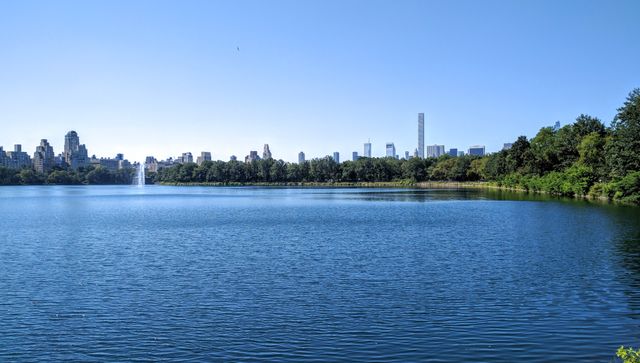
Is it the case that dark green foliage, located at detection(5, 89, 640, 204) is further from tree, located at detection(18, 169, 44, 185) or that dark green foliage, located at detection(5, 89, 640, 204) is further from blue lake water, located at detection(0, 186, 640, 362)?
blue lake water, located at detection(0, 186, 640, 362)

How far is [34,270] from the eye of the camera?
66.2ft

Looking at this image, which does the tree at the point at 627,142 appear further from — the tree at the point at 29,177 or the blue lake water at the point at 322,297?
the tree at the point at 29,177

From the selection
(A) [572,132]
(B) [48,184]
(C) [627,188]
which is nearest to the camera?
(C) [627,188]

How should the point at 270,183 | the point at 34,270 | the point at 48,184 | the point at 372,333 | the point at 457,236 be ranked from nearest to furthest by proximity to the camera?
the point at 372,333 < the point at 34,270 < the point at 457,236 < the point at 270,183 < the point at 48,184

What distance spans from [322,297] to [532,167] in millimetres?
85963

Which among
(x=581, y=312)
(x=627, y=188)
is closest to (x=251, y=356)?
(x=581, y=312)

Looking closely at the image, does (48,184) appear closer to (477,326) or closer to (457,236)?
(457,236)

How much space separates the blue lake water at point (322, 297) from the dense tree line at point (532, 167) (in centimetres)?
2787

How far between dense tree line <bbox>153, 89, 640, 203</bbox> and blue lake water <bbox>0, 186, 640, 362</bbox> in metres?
27.9

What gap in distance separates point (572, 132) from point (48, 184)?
166034 millimetres

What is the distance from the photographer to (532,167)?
94188 mm

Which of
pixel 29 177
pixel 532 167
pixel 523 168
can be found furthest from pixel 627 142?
pixel 29 177

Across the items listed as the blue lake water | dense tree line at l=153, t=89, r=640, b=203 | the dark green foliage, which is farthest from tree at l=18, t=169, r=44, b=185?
the blue lake water

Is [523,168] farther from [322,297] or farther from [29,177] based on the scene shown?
[29,177]
